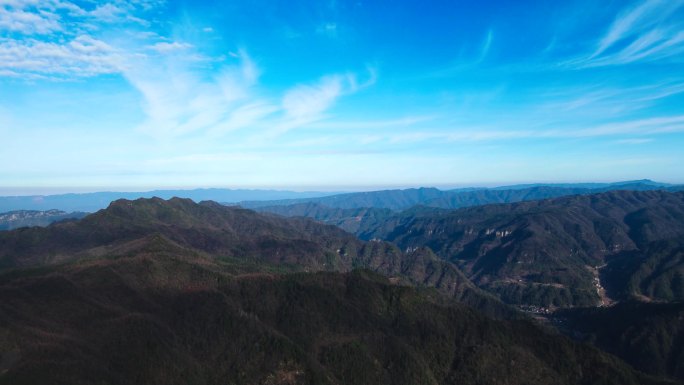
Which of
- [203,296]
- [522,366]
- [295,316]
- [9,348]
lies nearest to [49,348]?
[9,348]

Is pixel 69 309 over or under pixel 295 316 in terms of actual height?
over

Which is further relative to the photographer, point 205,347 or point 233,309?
point 233,309

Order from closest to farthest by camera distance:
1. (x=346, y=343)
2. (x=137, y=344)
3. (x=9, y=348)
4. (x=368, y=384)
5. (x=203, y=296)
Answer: (x=9, y=348), (x=137, y=344), (x=368, y=384), (x=346, y=343), (x=203, y=296)

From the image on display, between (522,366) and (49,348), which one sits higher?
(49,348)

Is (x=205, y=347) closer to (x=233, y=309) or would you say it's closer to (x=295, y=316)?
(x=233, y=309)

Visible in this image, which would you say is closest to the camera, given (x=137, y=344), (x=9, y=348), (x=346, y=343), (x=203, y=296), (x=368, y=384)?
(x=9, y=348)

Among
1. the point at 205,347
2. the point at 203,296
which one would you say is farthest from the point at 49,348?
the point at 203,296

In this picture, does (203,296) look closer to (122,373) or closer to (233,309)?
(233,309)

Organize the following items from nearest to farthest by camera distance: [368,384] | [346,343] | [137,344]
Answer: [137,344], [368,384], [346,343]

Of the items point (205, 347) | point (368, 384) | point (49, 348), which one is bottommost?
point (368, 384)
